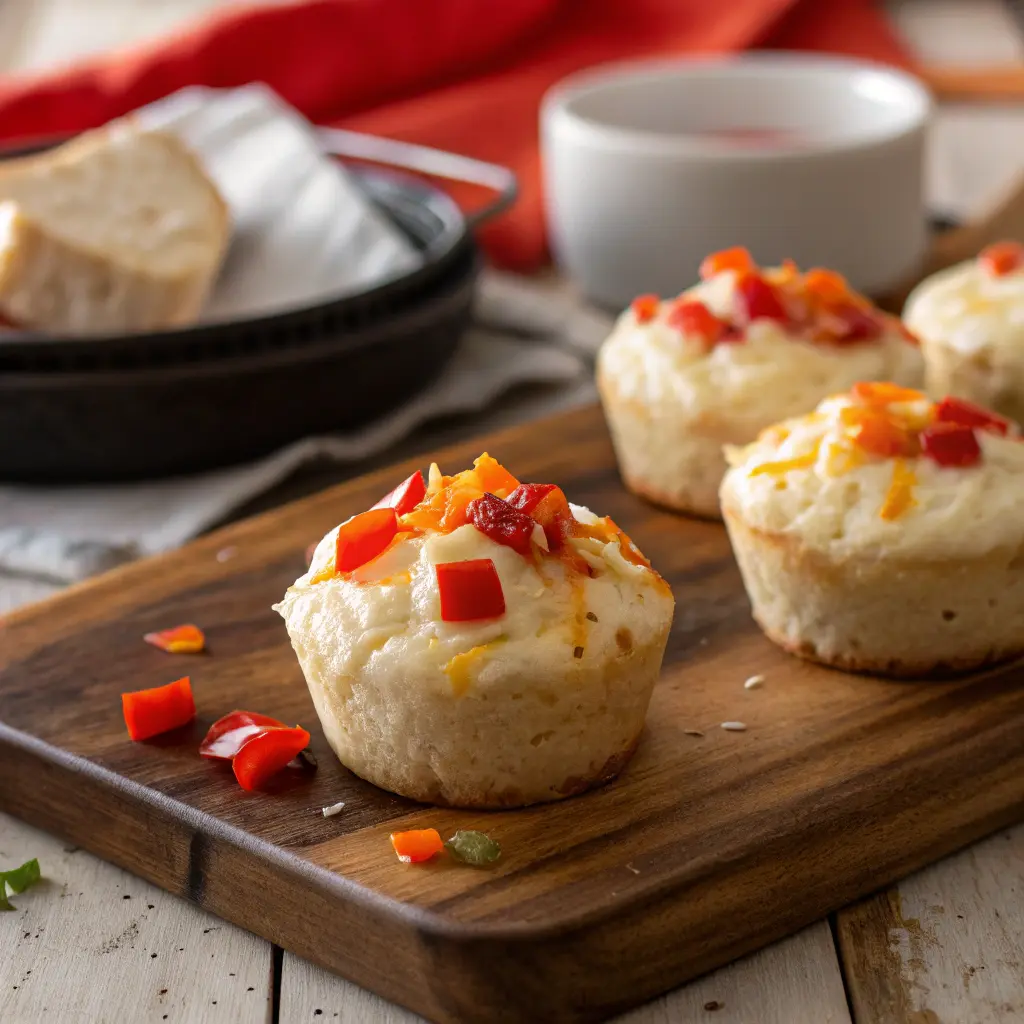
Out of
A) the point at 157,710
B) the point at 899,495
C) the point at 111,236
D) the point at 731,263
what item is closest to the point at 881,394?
the point at 899,495

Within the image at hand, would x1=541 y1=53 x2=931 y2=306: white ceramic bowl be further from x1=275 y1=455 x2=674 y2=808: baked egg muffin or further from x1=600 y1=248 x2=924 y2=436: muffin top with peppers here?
x1=275 y1=455 x2=674 y2=808: baked egg muffin

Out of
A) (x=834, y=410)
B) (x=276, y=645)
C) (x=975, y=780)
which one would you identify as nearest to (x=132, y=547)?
(x=276, y=645)

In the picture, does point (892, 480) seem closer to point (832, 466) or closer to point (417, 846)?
point (832, 466)

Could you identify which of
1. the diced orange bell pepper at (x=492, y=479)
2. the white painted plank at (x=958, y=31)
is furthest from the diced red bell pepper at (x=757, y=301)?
the white painted plank at (x=958, y=31)

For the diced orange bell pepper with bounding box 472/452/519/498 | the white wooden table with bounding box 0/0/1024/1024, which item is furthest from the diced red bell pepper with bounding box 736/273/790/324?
the white wooden table with bounding box 0/0/1024/1024

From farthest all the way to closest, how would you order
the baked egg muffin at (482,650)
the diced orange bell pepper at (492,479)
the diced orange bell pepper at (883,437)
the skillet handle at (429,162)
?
the skillet handle at (429,162), the diced orange bell pepper at (883,437), the diced orange bell pepper at (492,479), the baked egg muffin at (482,650)

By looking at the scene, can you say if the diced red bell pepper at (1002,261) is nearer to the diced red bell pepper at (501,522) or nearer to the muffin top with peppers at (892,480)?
the muffin top with peppers at (892,480)
